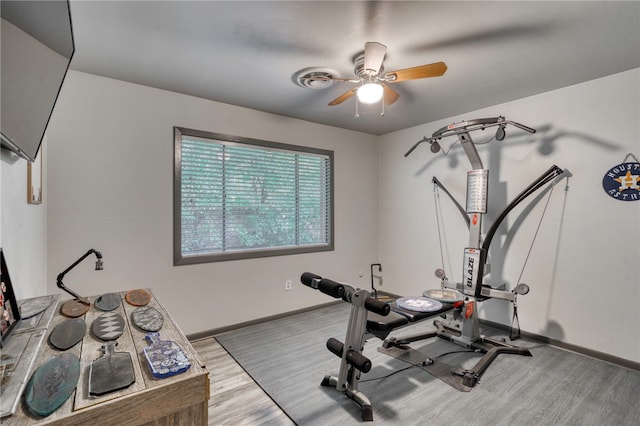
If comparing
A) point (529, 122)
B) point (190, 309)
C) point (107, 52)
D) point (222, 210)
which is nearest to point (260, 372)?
point (190, 309)

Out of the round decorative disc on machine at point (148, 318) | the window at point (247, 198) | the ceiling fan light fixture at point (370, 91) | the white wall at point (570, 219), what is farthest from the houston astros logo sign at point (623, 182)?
the round decorative disc on machine at point (148, 318)

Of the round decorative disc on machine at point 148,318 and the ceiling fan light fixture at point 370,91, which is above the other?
the ceiling fan light fixture at point 370,91

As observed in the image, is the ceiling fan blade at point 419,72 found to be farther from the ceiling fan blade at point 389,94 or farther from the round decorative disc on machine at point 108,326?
the round decorative disc on machine at point 108,326

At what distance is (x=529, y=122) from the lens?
3193mm

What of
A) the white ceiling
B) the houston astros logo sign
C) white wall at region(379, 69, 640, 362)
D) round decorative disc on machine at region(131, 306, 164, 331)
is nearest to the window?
the white ceiling

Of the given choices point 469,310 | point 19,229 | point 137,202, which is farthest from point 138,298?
point 469,310

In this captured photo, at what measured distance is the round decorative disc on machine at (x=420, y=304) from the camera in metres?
2.32

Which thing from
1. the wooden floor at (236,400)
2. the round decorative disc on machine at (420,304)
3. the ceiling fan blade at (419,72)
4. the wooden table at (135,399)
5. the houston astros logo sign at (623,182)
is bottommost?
the wooden floor at (236,400)

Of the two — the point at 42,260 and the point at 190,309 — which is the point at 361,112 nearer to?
the point at 190,309

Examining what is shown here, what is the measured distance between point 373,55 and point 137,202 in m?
2.46

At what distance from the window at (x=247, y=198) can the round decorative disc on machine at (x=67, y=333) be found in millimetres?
1619

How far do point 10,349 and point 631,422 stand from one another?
328cm

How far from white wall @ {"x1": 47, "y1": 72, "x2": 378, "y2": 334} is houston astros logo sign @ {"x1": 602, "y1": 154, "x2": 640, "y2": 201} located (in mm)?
3215

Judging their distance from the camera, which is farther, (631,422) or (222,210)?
(222,210)
